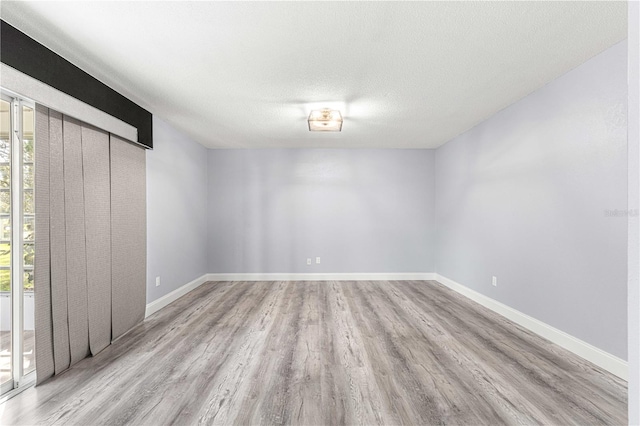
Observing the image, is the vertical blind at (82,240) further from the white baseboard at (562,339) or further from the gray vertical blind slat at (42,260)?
the white baseboard at (562,339)

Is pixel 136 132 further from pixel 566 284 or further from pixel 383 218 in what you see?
pixel 566 284

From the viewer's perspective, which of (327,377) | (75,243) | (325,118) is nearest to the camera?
(327,377)

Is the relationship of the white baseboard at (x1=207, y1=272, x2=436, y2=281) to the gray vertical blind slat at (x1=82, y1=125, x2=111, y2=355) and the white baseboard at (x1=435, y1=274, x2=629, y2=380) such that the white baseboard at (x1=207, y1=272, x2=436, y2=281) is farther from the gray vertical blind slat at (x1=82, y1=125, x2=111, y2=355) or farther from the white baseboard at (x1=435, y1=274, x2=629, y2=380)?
the gray vertical blind slat at (x1=82, y1=125, x2=111, y2=355)

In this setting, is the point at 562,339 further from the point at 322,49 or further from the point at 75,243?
the point at 75,243

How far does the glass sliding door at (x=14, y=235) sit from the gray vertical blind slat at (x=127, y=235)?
690mm

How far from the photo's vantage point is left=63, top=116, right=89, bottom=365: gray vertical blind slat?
87.7 inches

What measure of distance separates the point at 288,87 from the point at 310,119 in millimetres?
621

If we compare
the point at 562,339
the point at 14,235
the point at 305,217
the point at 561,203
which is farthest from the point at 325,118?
the point at 562,339

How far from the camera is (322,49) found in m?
2.11

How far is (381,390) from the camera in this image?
6.31 feet

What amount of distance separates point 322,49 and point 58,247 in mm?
2577

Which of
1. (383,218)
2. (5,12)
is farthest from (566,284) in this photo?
(5,12)

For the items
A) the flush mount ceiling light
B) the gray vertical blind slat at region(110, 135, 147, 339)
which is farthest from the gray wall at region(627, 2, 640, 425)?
the gray vertical blind slat at region(110, 135, 147, 339)

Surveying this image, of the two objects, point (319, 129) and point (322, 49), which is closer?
point (322, 49)
